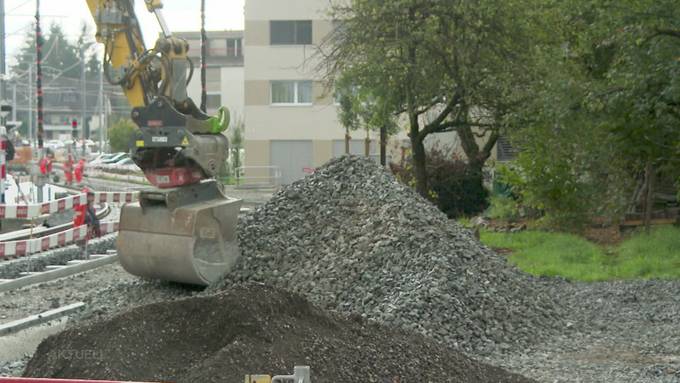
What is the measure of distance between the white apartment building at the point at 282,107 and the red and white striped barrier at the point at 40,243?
123 ft

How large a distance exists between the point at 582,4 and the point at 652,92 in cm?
216

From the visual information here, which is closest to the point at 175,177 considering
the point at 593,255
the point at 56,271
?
the point at 56,271

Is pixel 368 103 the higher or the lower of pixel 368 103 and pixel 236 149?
the higher

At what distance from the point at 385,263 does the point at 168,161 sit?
11.8 ft

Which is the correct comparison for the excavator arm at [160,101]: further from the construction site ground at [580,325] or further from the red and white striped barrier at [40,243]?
the red and white striped barrier at [40,243]

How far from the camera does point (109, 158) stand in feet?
237

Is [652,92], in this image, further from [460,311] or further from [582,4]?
[460,311]

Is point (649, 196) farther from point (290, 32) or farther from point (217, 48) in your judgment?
point (217, 48)

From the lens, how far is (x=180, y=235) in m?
14.2

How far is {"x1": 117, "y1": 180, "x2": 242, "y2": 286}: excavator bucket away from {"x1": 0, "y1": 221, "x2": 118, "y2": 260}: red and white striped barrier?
3.47 meters

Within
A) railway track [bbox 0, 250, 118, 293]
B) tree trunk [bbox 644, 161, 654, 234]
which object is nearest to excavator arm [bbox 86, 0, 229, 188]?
railway track [bbox 0, 250, 118, 293]

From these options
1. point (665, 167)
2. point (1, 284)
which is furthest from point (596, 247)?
point (1, 284)

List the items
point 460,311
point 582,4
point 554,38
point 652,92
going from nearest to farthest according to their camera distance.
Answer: point 460,311 → point 652,92 → point 582,4 → point 554,38

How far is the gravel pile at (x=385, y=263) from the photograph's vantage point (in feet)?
39.4
